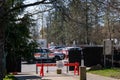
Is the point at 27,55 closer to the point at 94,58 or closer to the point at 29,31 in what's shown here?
the point at 29,31

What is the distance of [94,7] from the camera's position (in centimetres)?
1185

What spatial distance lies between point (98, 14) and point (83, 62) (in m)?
22.1

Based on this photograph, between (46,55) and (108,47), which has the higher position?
(108,47)

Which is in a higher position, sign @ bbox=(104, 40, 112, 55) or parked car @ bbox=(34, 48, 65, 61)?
sign @ bbox=(104, 40, 112, 55)

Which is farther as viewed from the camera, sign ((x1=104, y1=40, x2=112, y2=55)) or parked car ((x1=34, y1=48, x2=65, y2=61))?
parked car ((x1=34, y1=48, x2=65, y2=61))

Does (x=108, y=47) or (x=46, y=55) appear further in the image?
(x=46, y=55)

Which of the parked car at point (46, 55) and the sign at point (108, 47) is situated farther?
the parked car at point (46, 55)

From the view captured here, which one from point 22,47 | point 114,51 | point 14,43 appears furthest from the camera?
point 114,51

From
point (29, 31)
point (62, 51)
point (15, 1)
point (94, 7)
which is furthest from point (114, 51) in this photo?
point (62, 51)

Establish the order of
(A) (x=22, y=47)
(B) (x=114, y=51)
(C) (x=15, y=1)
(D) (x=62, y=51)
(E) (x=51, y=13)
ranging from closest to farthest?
1. (E) (x=51, y=13)
2. (C) (x=15, y=1)
3. (A) (x=22, y=47)
4. (B) (x=114, y=51)
5. (D) (x=62, y=51)

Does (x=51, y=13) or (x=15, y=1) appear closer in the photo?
(x=51, y=13)

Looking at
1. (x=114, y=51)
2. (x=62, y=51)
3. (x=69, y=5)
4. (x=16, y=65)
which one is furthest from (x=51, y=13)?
(x=62, y=51)

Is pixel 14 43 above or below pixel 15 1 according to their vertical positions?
below

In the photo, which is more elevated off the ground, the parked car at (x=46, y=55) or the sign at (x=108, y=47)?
the sign at (x=108, y=47)
